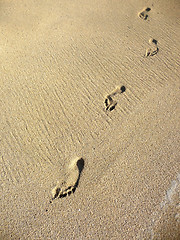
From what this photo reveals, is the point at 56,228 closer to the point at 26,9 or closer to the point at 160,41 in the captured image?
the point at 160,41

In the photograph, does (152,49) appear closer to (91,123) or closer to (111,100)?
(111,100)

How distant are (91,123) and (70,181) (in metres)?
0.68

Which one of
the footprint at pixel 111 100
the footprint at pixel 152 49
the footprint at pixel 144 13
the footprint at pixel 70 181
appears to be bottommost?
the footprint at pixel 70 181

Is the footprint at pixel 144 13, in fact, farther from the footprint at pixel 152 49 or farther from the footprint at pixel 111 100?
the footprint at pixel 111 100

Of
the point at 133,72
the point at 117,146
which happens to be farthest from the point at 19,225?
the point at 133,72

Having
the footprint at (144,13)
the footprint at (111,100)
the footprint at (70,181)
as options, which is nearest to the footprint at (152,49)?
the footprint at (144,13)

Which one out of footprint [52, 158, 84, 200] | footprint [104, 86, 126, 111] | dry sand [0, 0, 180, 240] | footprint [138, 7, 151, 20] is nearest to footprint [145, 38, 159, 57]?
dry sand [0, 0, 180, 240]

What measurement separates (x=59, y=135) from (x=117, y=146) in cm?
63

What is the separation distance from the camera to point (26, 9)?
3.76m

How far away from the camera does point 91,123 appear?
2.42 metres

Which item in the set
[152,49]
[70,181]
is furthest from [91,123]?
[152,49]

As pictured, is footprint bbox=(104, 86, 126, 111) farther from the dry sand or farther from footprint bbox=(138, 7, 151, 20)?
footprint bbox=(138, 7, 151, 20)

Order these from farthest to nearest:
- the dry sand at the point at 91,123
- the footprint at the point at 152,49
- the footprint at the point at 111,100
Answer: the footprint at the point at 152,49 → the footprint at the point at 111,100 → the dry sand at the point at 91,123

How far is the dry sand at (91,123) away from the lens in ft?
6.35
